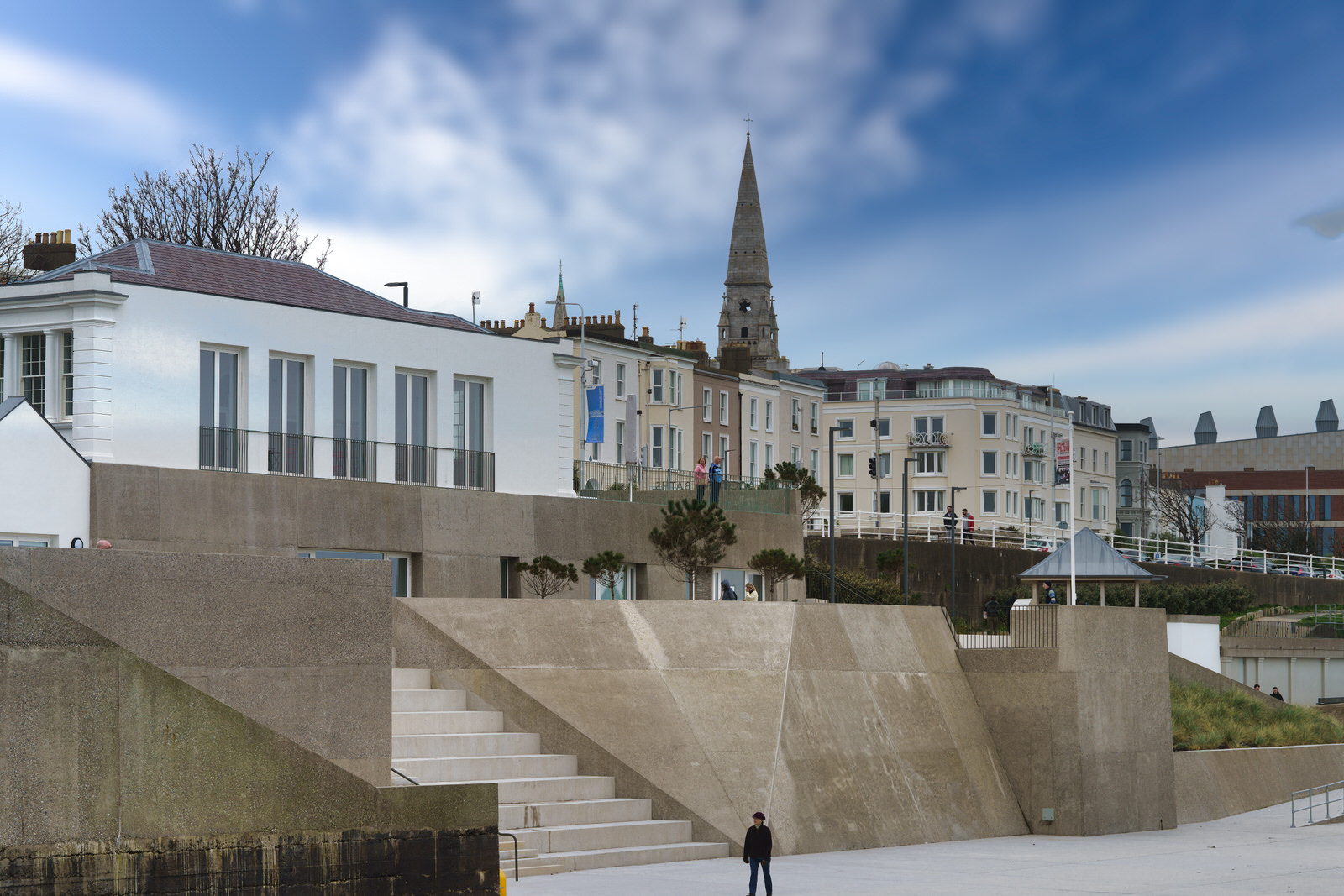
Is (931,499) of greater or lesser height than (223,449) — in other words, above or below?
below

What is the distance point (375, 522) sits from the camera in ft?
109

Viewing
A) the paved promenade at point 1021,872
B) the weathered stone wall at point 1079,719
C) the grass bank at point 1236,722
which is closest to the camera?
the paved promenade at point 1021,872

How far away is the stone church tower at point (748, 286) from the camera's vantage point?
138125 mm

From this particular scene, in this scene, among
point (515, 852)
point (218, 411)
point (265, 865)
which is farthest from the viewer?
point (218, 411)

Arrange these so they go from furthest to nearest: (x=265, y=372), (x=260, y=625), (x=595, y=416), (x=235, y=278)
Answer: (x=595, y=416)
(x=235, y=278)
(x=265, y=372)
(x=260, y=625)

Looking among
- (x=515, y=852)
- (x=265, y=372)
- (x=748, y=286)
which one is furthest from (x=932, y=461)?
(x=515, y=852)

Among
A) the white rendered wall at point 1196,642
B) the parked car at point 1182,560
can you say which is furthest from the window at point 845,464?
the white rendered wall at point 1196,642

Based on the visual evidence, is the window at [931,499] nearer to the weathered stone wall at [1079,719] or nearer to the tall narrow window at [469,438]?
the tall narrow window at [469,438]

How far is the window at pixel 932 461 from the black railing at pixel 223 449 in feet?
243

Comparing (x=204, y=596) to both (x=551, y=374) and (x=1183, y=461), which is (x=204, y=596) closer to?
(x=551, y=374)

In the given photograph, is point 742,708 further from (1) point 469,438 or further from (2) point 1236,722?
(2) point 1236,722

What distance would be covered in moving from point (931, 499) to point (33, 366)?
76.3 metres

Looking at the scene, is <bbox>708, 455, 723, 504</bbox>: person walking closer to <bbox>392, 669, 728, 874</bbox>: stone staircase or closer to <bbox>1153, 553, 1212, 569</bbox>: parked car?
<bbox>392, 669, 728, 874</bbox>: stone staircase

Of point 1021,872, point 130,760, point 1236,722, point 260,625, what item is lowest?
point 1236,722
